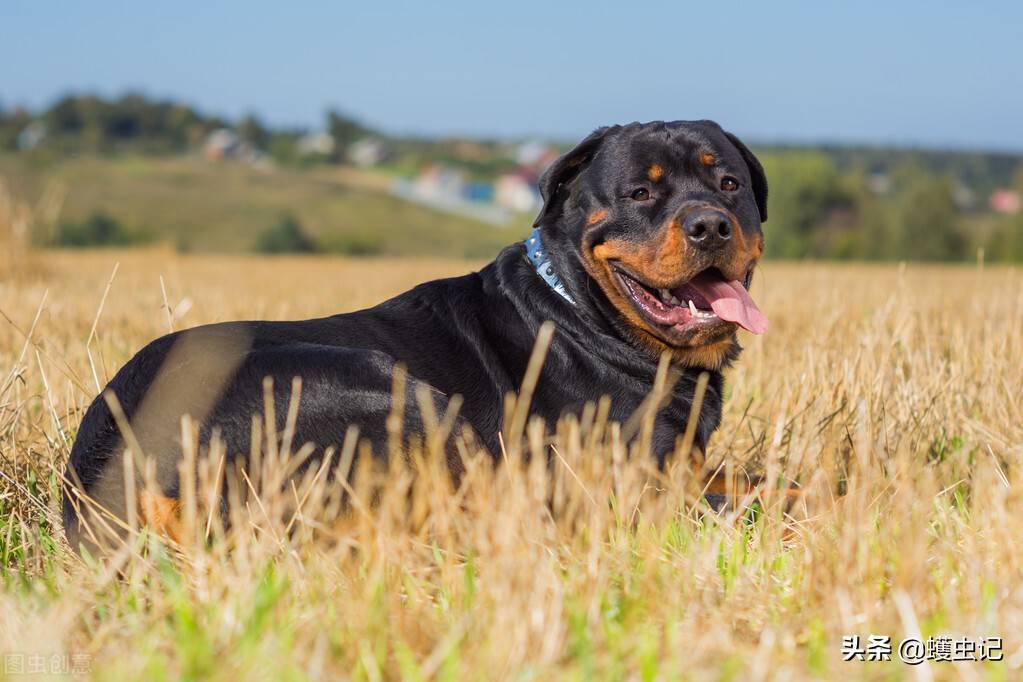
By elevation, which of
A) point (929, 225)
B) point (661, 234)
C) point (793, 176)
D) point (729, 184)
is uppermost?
point (729, 184)

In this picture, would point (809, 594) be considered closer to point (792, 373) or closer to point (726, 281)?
point (726, 281)

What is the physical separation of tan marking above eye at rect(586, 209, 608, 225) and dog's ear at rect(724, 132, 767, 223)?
73 centimetres

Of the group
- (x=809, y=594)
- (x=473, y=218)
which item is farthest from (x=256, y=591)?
(x=473, y=218)

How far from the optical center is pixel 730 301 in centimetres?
388

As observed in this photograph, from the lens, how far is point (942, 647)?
2.22m

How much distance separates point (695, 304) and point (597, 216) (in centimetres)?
49

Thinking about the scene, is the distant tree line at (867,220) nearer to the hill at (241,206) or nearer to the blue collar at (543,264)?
the hill at (241,206)

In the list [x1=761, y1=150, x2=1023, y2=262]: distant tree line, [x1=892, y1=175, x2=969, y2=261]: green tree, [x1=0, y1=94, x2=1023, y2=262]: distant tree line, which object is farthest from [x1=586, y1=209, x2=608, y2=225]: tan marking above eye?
[x1=892, y1=175, x2=969, y2=261]: green tree

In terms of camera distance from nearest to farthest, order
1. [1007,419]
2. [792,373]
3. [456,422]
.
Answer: [456,422]
[1007,419]
[792,373]

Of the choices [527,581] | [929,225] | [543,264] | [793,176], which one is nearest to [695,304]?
[543,264]

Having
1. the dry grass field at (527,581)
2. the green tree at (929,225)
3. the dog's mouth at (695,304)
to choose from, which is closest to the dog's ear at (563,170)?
the dog's mouth at (695,304)

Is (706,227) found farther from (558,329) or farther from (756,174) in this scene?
(756,174)

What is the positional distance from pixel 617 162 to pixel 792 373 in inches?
62.5

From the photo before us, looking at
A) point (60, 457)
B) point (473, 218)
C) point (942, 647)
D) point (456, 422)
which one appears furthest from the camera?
point (473, 218)
